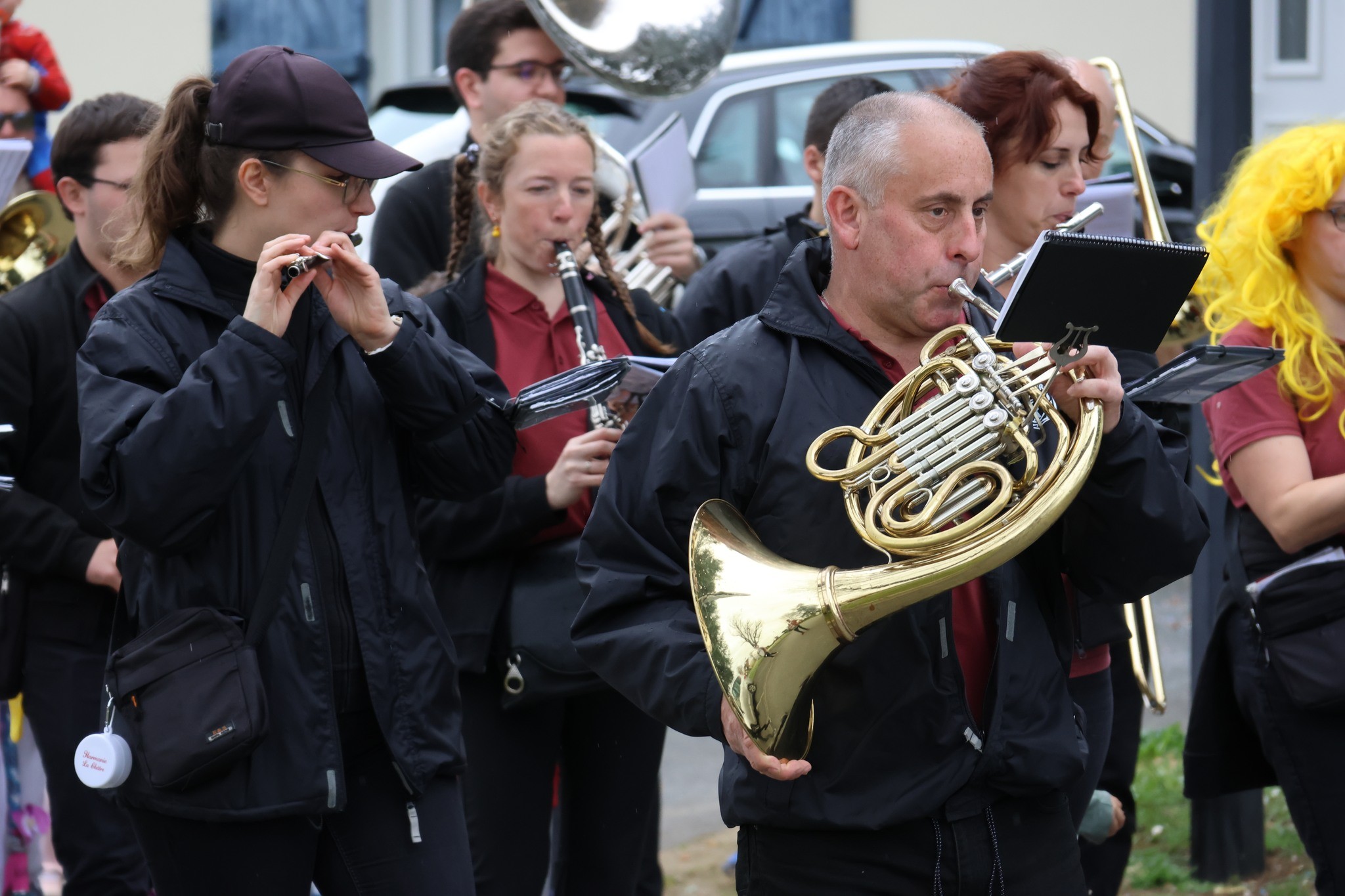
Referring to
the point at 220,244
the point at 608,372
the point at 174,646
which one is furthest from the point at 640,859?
the point at 220,244

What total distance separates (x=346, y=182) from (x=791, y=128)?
18.1 feet

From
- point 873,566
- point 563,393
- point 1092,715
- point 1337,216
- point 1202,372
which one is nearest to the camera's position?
point 873,566

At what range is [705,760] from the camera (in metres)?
6.05

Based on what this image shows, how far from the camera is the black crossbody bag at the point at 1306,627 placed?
3.24 metres

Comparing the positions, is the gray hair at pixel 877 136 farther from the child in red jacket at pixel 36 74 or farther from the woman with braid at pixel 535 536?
the child in red jacket at pixel 36 74

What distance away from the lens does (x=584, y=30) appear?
4680 mm

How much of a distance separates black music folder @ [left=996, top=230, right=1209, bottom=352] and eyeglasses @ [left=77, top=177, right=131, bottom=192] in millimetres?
2375

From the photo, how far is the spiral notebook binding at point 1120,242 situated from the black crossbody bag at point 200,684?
1.24 metres

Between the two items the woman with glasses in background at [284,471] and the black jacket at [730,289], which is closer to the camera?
the woman with glasses in background at [284,471]

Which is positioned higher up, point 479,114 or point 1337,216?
point 479,114

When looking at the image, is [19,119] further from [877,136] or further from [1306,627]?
[1306,627]

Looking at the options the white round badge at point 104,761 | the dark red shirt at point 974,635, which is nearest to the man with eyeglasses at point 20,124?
the white round badge at point 104,761

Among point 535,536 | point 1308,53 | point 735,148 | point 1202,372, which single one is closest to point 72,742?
point 535,536

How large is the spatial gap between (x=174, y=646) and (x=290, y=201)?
74cm
